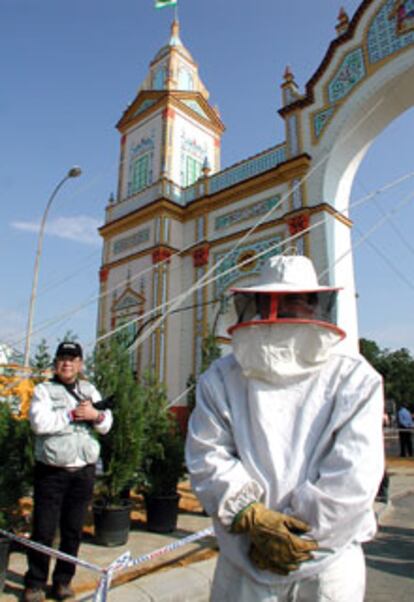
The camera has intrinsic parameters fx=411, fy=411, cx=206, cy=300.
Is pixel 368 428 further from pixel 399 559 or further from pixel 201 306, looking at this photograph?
pixel 201 306

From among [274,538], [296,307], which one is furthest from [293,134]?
[274,538]

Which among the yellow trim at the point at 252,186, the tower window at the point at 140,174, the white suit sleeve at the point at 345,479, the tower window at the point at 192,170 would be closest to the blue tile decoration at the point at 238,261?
the yellow trim at the point at 252,186

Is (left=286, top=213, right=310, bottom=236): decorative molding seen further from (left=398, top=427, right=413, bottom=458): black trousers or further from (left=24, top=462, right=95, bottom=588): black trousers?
(left=24, top=462, right=95, bottom=588): black trousers

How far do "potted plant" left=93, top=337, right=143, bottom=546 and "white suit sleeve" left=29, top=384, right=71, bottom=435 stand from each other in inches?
42.9

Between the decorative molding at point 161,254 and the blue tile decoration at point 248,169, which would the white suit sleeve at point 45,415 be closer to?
the blue tile decoration at point 248,169

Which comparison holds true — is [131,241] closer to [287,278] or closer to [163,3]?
[163,3]

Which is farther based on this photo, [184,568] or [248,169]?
[248,169]

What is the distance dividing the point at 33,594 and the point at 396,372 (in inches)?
1584

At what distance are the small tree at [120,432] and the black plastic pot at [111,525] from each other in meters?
0.16

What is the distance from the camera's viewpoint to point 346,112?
9109 mm

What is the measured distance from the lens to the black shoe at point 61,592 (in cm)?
260

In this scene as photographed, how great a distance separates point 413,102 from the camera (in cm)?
886

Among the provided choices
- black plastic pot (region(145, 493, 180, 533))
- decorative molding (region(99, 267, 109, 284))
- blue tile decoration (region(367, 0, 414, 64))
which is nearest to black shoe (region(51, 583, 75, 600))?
black plastic pot (region(145, 493, 180, 533))

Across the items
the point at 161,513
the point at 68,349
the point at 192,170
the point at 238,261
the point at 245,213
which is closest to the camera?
the point at 68,349
